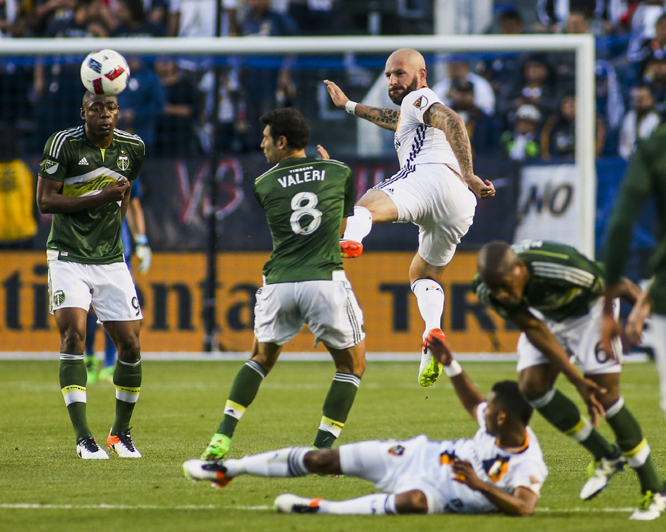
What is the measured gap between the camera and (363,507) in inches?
200

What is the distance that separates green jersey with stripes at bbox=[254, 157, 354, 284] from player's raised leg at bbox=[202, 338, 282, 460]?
1.52 feet

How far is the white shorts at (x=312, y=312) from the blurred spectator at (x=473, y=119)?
947cm

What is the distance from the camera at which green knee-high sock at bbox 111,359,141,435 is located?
7.39 metres

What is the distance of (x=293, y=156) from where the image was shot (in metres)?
6.46

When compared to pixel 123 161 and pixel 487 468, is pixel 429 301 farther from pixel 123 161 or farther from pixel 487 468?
pixel 487 468

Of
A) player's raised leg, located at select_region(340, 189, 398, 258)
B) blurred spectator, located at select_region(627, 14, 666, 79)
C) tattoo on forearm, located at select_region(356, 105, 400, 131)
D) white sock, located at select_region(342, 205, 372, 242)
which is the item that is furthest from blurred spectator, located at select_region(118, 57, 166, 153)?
white sock, located at select_region(342, 205, 372, 242)

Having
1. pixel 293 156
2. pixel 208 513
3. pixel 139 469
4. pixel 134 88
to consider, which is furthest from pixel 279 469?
pixel 134 88

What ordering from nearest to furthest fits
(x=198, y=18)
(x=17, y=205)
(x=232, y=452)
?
(x=232, y=452), (x=17, y=205), (x=198, y=18)

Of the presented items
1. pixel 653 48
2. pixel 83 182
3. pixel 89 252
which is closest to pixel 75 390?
pixel 89 252

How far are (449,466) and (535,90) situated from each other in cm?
1179

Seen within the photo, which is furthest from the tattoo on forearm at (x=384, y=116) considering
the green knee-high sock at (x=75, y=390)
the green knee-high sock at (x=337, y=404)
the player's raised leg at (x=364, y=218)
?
the green knee-high sock at (x=75, y=390)

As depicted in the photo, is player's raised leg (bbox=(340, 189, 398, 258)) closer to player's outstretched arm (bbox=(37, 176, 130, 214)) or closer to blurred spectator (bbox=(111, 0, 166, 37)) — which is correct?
player's outstretched arm (bbox=(37, 176, 130, 214))

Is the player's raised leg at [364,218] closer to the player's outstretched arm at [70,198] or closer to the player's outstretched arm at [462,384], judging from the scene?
the player's outstretched arm at [70,198]

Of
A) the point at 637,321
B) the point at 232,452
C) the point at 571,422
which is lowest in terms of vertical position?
the point at 232,452
